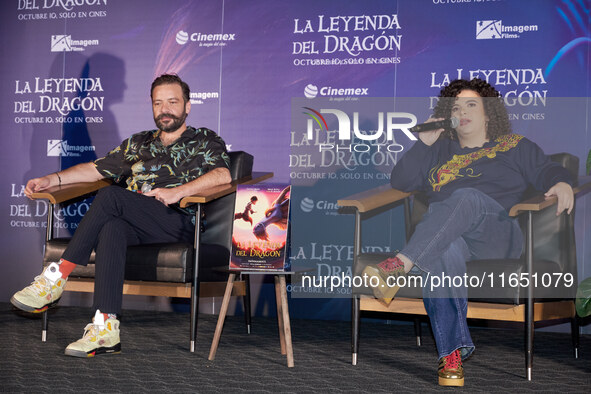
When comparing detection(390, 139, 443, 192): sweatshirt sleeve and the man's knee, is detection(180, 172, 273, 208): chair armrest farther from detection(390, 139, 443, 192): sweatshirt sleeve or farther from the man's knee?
the man's knee

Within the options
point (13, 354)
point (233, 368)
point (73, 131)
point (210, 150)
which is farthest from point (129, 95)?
point (233, 368)

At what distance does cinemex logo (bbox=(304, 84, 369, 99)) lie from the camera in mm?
4426

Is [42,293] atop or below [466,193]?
below

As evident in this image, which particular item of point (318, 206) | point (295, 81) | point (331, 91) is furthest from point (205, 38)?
point (318, 206)

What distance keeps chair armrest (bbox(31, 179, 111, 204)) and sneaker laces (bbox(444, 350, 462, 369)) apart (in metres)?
1.91

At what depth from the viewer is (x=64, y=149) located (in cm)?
500

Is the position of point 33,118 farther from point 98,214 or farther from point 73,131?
point 98,214

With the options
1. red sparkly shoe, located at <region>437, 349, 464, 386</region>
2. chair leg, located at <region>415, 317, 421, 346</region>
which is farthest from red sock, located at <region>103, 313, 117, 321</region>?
chair leg, located at <region>415, 317, 421, 346</region>

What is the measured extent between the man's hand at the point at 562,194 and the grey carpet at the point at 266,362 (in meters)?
0.66

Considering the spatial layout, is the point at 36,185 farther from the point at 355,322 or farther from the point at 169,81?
the point at 355,322

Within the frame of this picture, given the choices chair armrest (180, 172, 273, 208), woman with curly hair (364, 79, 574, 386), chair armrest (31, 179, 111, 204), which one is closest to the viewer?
woman with curly hair (364, 79, 574, 386)

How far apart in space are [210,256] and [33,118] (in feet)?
8.28

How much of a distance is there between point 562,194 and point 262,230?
46.3 inches

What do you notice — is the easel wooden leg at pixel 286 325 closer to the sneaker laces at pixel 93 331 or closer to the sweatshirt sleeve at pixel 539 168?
the sneaker laces at pixel 93 331
